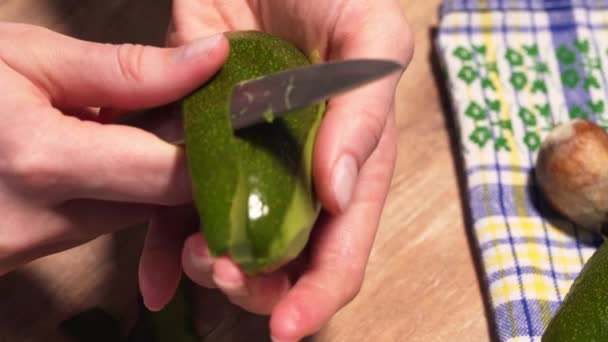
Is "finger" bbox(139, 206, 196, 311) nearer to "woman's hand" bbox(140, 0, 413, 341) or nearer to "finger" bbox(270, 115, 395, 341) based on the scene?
"woman's hand" bbox(140, 0, 413, 341)

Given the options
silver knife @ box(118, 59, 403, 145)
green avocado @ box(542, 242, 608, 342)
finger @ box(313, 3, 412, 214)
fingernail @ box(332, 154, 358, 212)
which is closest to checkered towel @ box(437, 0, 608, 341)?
green avocado @ box(542, 242, 608, 342)

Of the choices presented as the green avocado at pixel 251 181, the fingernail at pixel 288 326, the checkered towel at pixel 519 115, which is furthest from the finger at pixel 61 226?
the checkered towel at pixel 519 115

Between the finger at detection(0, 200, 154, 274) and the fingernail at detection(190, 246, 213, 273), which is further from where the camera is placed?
the finger at detection(0, 200, 154, 274)

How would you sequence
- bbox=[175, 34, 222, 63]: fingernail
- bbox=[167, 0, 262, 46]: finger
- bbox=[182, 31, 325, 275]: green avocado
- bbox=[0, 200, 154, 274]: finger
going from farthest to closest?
bbox=[167, 0, 262, 46]: finger
bbox=[0, 200, 154, 274]: finger
bbox=[175, 34, 222, 63]: fingernail
bbox=[182, 31, 325, 275]: green avocado

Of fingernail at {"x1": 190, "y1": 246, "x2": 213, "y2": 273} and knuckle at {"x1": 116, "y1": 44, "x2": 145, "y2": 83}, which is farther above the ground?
knuckle at {"x1": 116, "y1": 44, "x2": 145, "y2": 83}

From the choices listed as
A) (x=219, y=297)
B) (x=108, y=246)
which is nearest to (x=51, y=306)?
(x=108, y=246)

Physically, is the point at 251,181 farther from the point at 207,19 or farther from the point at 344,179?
the point at 207,19

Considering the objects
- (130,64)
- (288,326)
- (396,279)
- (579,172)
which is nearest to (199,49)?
(130,64)
